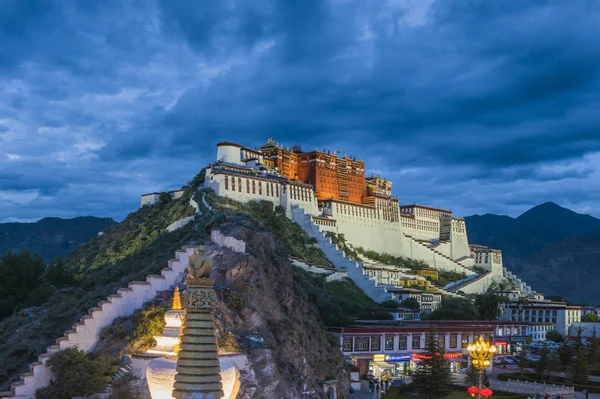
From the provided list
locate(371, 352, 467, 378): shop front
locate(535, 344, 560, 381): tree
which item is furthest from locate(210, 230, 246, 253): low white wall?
locate(535, 344, 560, 381): tree

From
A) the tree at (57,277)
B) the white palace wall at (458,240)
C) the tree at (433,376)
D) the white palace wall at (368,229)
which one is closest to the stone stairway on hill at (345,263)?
the white palace wall at (368,229)

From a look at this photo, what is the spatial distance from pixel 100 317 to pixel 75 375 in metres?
4.63

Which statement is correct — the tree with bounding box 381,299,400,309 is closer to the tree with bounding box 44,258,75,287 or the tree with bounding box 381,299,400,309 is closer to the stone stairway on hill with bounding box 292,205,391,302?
the stone stairway on hill with bounding box 292,205,391,302

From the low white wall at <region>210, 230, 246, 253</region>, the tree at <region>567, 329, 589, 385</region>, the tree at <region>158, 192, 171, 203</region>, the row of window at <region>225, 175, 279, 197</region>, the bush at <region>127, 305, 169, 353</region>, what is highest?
the row of window at <region>225, 175, 279, 197</region>

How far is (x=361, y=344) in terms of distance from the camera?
52.8 meters

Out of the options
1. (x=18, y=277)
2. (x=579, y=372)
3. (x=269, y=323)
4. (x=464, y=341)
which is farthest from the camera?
(x=464, y=341)

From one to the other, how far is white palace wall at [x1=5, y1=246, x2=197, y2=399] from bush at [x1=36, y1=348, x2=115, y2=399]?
0.36m

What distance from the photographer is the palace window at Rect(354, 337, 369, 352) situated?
52.5 metres

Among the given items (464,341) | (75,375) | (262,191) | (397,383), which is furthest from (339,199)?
(75,375)

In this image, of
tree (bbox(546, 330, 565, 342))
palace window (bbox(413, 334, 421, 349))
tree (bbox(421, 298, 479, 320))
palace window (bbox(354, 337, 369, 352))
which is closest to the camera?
palace window (bbox(354, 337, 369, 352))

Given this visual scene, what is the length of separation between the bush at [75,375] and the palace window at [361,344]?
91.4ft

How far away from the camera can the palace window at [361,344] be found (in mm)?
52469

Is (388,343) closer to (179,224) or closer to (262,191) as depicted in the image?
(179,224)

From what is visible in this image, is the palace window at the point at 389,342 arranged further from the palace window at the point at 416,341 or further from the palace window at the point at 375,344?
the palace window at the point at 416,341
